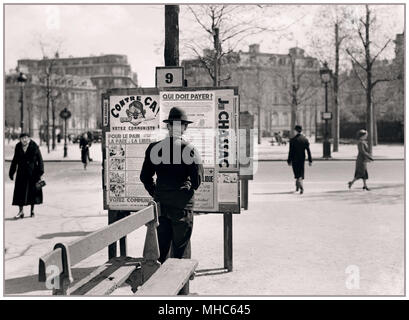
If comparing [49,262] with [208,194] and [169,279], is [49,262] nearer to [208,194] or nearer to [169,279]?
[169,279]

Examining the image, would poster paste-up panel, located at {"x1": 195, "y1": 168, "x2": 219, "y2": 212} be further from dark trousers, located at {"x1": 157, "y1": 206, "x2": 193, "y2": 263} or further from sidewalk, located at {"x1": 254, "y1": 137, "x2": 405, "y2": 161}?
sidewalk, located at {"x1": 254, "y1": 137, "x2": 405, "y2": 161}

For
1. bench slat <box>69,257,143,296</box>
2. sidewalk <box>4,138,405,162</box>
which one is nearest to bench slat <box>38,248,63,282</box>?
bench slat <box>69,257,143,296</box>

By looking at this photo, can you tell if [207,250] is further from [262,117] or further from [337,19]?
[262,117]

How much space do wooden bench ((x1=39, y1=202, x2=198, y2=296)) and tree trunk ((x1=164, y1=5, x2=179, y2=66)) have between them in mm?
2585

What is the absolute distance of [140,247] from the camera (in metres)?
7.85

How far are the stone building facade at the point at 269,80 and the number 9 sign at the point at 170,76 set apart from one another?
41.1ft

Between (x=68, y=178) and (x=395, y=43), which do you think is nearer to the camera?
(x=68, y=178)

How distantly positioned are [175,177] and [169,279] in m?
1.28

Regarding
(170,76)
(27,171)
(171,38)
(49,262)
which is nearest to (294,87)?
(27,171)

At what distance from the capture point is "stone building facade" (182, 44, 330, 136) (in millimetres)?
34388

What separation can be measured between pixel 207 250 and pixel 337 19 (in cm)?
2650

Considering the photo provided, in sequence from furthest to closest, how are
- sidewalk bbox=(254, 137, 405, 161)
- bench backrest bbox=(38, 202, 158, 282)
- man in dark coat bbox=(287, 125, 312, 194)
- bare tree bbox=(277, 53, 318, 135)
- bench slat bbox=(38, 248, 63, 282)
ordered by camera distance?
bare tree bbox=(277, 53, 318, 135) → sidewalk bbox=(254, 137, 405, 161) → man in dark coat bbox=(287, 125, 312, 194) → bench backrest bbox=(38, 202, 158, 282) → bench slat bbox=(38, 248, 63, 282)

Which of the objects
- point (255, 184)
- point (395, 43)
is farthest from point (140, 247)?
point (395, 43)

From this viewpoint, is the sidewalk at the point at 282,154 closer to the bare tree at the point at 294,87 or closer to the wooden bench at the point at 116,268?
the bare tree at the point at 294,87
